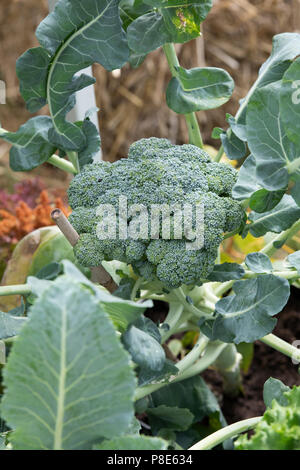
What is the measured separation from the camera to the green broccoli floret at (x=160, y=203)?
600 mm

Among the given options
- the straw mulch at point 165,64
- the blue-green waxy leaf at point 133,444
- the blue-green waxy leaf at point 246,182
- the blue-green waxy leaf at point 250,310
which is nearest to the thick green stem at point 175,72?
the blue-green waxy leaf at point 246,182

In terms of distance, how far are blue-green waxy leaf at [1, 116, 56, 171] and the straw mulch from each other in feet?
3.39

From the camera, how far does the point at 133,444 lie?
1.25ft

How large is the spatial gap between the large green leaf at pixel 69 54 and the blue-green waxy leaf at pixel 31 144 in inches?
0.7

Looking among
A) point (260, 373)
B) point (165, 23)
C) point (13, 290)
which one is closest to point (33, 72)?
point (165, 23)

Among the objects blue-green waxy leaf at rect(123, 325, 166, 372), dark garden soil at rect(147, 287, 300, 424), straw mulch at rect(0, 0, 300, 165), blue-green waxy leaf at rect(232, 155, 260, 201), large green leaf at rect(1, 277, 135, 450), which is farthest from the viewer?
straw mulch at rect(0, 0, 300, 165)

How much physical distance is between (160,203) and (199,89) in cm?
19

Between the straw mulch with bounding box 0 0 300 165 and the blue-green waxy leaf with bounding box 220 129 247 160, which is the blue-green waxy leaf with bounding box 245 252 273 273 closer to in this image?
the blue-green waxy leaf with bounding box 220 129 247 160

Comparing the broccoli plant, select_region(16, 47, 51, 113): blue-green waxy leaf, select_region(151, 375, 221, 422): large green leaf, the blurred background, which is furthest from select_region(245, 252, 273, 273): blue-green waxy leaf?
the blurred background

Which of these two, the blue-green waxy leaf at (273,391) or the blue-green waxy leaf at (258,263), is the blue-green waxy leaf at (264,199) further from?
the blue-green waxy leaf at (273,391)

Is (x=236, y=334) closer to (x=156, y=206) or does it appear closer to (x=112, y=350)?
(x=156, y=206)

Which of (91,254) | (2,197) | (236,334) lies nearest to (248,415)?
(236,334)

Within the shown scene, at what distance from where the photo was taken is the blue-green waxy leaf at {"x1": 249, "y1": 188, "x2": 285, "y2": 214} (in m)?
0.60

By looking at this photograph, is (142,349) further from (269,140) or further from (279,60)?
(279,60)
